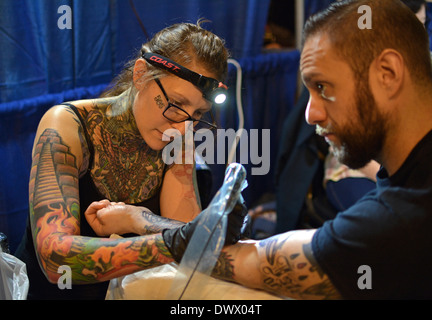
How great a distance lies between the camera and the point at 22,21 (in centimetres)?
181

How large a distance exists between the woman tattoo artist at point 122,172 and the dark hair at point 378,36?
38cm

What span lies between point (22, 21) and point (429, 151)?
1529mm

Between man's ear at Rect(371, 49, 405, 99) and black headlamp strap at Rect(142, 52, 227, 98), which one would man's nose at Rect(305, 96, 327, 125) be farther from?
black headlamp strap at Rect(142, 52, 227, 98)

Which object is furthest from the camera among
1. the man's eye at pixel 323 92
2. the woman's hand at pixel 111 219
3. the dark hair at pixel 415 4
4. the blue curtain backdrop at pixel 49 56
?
the dark hair at pixel 415 4

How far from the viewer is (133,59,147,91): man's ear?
1348 millimetres

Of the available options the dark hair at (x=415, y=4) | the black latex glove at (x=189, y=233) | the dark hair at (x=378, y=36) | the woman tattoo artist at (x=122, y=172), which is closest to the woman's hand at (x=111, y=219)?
the woman tattoo artist at (x=122, y=172)

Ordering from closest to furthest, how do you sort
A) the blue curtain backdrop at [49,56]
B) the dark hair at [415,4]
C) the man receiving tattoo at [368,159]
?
the man receiving tattoo at [368,159] < the blue curtain backdrop at [49,56] < the dark hair at [415,4]

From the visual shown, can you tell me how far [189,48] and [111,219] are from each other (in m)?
0.51

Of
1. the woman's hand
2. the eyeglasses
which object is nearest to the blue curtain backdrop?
the eyeglasses

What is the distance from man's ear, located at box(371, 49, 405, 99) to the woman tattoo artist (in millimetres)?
432

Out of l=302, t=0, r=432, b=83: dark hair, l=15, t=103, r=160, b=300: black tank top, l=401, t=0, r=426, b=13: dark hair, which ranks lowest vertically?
l=15, t=103, r=160, b=300: black tank top

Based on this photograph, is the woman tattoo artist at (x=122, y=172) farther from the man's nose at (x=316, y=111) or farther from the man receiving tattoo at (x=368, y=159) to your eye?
the man's nose at (x=316, y=111)

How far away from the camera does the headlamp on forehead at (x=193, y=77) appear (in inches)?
50.1
